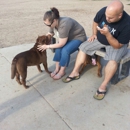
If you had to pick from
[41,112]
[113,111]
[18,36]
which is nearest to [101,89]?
[113,111]

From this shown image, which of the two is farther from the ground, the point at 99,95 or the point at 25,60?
the point at 25,60

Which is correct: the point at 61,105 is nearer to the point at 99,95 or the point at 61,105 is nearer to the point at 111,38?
the point at 99,95

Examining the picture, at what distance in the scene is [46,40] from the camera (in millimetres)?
3301

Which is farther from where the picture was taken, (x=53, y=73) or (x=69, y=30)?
(x=53, y=73)

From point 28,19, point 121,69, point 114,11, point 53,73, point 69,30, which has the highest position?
point 114,11

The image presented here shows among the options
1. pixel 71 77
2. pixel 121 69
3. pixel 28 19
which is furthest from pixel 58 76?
pixel 28 19

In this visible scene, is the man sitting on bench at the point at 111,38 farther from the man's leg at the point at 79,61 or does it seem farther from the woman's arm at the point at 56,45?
the woman's arm at the point at 56,45

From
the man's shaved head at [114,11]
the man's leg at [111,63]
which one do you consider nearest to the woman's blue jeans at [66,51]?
the man's leg at [111,63]

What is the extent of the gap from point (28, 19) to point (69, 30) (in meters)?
4.90

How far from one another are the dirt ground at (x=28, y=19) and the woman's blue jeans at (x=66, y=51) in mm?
2182

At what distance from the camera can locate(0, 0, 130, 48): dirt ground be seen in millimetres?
5844

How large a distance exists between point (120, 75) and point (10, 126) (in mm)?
2037

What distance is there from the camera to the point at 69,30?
11.0 feet

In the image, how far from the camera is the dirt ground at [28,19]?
584cm
